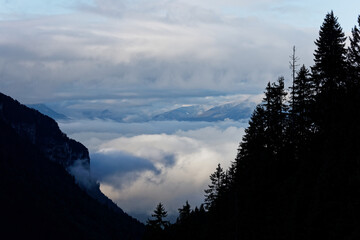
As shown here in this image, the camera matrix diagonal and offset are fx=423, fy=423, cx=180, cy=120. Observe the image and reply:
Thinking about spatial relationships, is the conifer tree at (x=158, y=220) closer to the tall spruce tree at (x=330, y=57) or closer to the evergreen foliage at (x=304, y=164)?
the evergreen foliage at (x=304, y=164)

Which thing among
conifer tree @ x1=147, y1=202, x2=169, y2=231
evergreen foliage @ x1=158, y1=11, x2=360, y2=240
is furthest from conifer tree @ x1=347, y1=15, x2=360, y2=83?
conifer tree @ x1=147, y1=202, x2=169, y2=231

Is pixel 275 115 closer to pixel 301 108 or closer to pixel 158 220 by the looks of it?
pixel 301 108

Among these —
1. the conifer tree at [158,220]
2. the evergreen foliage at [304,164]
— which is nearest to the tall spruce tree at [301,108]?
the evergreen foliage at [304,164]

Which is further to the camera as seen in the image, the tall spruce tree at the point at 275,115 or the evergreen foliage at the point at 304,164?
the tall spruce tree at the point at 275,115

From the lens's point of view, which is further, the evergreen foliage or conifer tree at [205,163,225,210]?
conifer tree at [205,163,225,210]

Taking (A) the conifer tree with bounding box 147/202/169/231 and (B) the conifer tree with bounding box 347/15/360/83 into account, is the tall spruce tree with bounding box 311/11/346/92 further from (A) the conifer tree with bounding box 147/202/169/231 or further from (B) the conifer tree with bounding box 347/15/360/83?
(A) the conifer tree with bounding box 147/202/169/231

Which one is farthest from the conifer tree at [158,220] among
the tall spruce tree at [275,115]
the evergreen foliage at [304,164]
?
the tall spruce tree at [275,115]

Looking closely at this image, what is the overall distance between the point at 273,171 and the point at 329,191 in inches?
675

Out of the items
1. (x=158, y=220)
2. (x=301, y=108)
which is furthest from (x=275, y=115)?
(x=158, y=220)

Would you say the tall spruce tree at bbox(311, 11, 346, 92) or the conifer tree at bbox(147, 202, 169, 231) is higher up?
the tall spruce tree at bbox(311, 11, 346, 92)

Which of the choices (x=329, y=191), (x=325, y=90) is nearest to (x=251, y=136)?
(x=325, y=90)

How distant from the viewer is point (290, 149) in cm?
5619

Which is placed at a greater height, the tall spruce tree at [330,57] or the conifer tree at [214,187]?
the tall spruce tree at [330,57]

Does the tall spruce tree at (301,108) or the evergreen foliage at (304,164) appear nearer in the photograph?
the evergreen foliage at (304,164)
